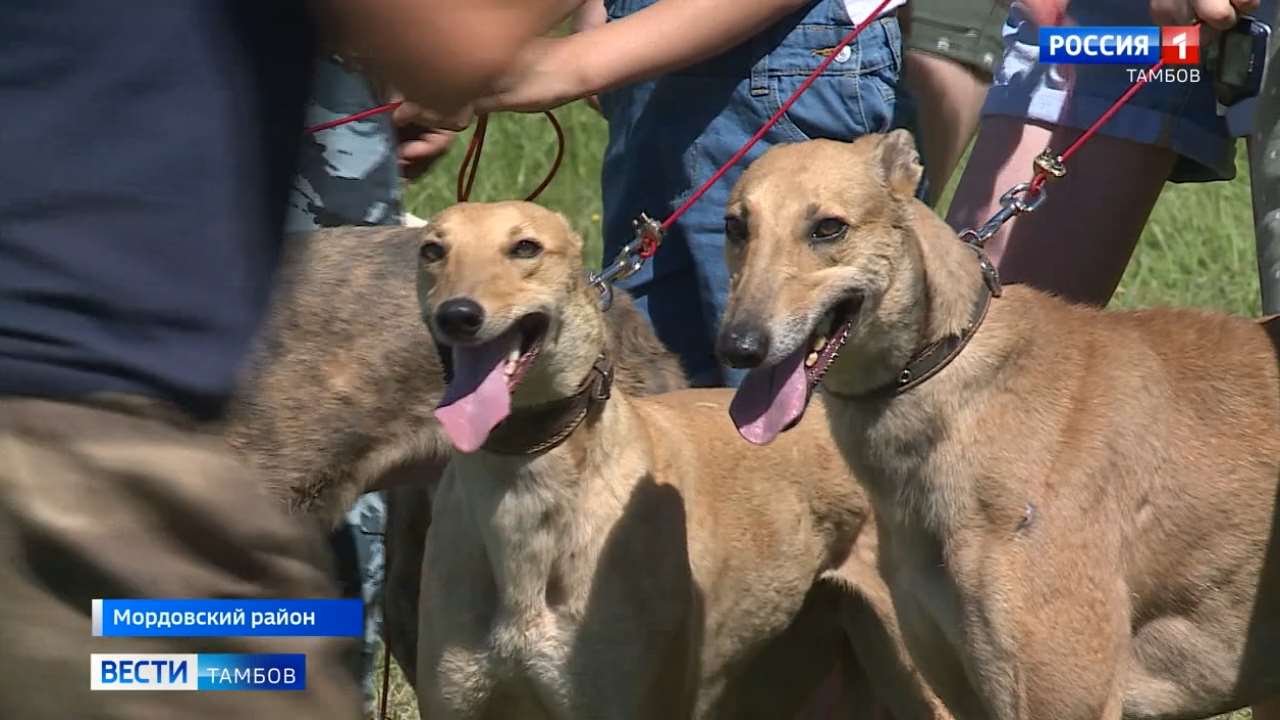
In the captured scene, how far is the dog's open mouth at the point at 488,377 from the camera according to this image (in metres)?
4.30

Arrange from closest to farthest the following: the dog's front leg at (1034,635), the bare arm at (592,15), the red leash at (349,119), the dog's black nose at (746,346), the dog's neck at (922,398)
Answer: the dog's black nose at (746,346), the dog's front leg at (1034,635), the dog's neck at (922,398), the red leash at (349,119), the bare arm at (592,15)

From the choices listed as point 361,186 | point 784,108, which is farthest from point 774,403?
point 361,186

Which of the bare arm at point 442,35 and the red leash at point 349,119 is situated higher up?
the red leash at point 349,119

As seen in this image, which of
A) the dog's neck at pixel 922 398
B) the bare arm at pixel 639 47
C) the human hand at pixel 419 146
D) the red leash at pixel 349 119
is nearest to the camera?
the dog's neck at pixel 922 398

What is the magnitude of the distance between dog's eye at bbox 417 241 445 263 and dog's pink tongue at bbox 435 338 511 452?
0.21m

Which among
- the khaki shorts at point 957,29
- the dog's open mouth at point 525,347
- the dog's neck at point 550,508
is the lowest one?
the dog's neck at point 550,508

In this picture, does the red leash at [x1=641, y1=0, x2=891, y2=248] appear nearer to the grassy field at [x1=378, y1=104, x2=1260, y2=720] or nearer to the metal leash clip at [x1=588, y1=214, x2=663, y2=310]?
the metal leash clip at [x1=588, y1=214, x2=663, y2=310]

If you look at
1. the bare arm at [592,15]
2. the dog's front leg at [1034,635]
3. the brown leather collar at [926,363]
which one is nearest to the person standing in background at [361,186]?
the bare arm at [592,15]

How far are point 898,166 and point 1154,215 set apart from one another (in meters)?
7.30

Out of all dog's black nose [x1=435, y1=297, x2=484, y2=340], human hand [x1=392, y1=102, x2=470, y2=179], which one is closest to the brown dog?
human hand [x1=392, y1=102, x2=470, y2=179]

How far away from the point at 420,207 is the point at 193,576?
8.77m

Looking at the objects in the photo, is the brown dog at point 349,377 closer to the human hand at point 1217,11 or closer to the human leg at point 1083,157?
the human leg at point 1083,157

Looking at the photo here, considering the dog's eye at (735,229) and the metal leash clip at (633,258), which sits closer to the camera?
the dog's eye at (735,229)

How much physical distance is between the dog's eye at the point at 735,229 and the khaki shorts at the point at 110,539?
2.11m
